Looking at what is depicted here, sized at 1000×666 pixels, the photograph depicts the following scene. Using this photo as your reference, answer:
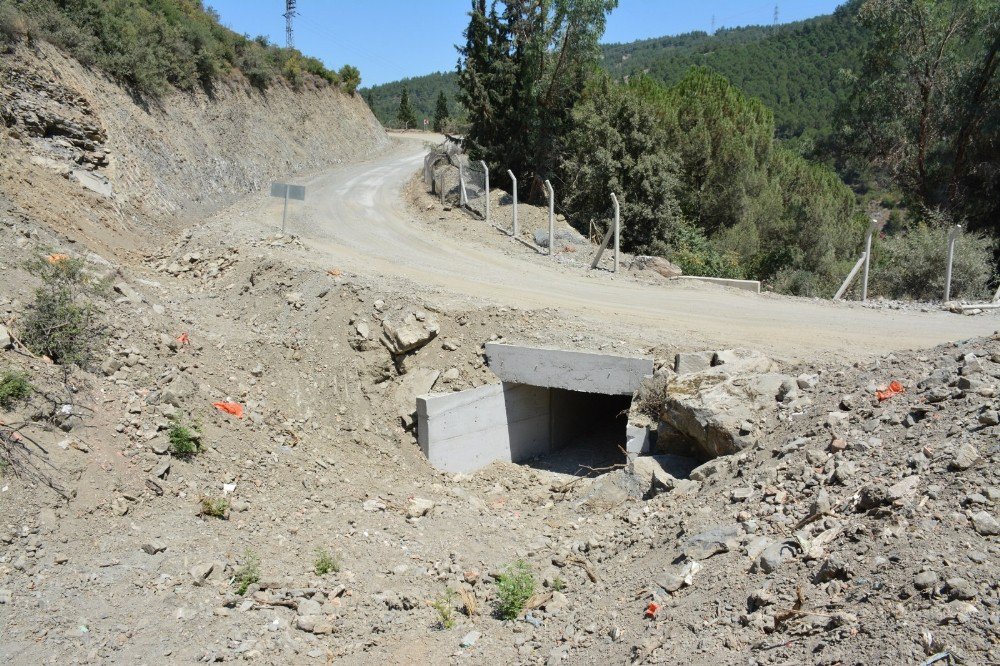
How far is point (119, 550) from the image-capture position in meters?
6.92

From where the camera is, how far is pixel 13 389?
753 centimetres

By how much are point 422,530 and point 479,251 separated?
9.80 m

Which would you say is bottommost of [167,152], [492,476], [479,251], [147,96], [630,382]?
[492,476]

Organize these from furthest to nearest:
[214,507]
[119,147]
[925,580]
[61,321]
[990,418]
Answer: [119,147], [61,321], [214,507], [990,418], [925,580]

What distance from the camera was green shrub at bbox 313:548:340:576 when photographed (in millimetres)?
7562

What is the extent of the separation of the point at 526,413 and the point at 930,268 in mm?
9443

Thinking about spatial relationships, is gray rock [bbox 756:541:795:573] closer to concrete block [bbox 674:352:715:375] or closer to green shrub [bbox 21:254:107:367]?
concrete block [bbox 674:352:715:375]

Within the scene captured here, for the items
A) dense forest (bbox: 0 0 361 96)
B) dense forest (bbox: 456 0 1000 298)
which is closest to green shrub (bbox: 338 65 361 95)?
dense forest (bbox: 0 0 361 96)

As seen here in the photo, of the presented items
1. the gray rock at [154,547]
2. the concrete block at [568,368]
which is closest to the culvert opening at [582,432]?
the concrete block at [568,368]

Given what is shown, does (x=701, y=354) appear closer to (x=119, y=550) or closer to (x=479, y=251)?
(x=119, y=550)

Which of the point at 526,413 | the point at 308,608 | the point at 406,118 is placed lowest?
the point at 308,608

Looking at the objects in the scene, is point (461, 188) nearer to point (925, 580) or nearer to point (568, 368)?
point (568, 368)

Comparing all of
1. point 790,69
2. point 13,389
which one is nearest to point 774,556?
point 13,389

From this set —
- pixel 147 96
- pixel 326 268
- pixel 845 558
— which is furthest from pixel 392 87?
pixel 845 558
